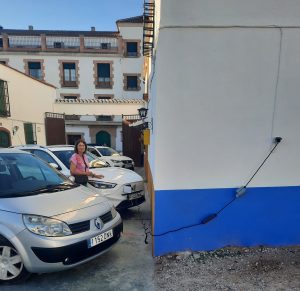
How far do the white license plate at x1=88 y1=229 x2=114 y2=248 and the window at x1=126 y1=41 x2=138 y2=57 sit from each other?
27283 millimetres

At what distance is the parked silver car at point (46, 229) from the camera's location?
111 inches

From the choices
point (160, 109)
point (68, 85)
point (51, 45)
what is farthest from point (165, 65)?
point (51, 45)

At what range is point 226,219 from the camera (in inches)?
146

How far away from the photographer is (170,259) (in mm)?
3578

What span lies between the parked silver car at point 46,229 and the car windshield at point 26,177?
0.04ft

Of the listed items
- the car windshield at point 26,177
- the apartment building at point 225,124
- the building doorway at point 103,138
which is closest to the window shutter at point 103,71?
the building doorway at point 103,138

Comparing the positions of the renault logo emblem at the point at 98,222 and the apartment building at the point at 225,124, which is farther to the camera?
the apartment building at the point at 225,124

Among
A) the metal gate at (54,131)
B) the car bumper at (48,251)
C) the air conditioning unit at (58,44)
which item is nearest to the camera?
the car bumper at (48,251)

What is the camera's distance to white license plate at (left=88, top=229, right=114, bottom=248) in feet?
10.0

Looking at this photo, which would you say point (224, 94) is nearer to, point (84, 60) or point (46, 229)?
point (46, 229)

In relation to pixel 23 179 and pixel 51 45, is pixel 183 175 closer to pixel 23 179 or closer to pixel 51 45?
pixel 23 179

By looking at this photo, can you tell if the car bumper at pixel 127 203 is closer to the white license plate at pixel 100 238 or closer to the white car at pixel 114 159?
the white license plate at pixel 100 238

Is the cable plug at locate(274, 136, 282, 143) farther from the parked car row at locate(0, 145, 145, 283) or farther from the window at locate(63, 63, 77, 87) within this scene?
the window at locate(63, 63, 77, 87)

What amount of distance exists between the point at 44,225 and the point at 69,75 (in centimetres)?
2823
